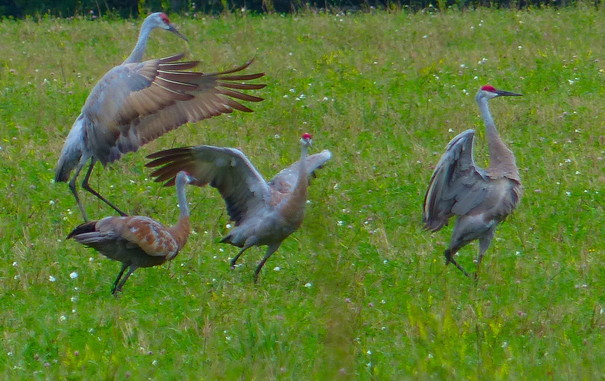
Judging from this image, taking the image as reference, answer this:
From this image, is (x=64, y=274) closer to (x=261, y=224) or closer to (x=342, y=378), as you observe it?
(x=261, y=224)

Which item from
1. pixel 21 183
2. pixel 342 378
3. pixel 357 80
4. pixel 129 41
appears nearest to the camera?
pixel 342 378

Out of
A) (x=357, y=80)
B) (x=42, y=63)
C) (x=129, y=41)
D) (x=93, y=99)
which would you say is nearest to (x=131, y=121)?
(x=93, y=99)

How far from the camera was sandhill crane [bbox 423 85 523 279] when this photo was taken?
727 cm

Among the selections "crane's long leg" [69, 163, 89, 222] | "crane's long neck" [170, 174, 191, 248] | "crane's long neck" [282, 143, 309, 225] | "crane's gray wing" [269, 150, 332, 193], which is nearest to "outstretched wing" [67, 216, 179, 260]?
"crane's long neck" [170, 174, 191, 248]

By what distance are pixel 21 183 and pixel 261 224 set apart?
2.66 metres

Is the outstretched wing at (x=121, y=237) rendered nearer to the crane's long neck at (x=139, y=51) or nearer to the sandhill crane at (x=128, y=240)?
the sandhill crane at (x=128, y=240)

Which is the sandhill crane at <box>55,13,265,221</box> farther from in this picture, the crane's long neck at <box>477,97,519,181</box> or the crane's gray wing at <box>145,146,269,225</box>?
the crane's long neck at <box>477,97,519,181</box>

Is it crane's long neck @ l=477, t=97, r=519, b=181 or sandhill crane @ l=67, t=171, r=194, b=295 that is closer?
sandhill crane @ l=67, t=171, r=194, b=295

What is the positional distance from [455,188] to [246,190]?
4.67ft

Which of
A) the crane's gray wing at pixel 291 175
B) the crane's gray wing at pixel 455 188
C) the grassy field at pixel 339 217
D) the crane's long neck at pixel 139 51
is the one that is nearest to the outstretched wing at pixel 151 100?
the crane's gray wing at pixel 291 175

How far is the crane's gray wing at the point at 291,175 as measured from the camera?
757cm

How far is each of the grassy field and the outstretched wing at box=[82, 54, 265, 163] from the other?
32.1 inches

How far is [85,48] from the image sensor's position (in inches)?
529

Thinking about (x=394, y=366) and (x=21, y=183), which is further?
(x=21, y=183)
